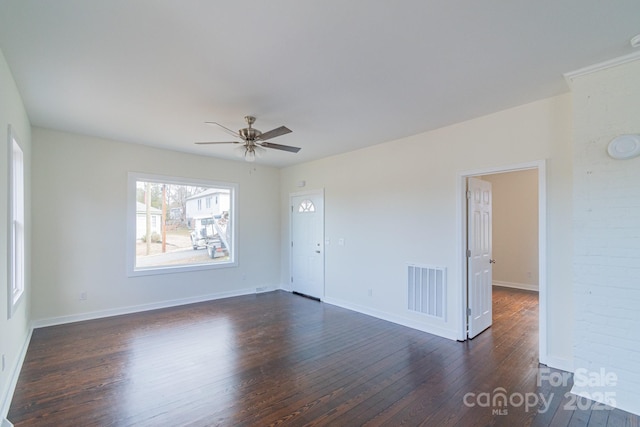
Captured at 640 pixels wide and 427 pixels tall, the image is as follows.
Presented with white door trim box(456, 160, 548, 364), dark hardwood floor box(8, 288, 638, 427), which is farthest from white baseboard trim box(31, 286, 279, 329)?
white door trim box(456, 160, 548, 364)

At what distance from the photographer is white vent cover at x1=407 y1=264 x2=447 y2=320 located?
396 centimetres

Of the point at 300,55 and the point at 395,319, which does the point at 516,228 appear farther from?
the point at 300,55

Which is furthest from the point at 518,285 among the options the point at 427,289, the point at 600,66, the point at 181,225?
the point at 181,225

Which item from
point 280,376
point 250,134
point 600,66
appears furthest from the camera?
point 250,134

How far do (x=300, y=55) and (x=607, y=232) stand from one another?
114 inches

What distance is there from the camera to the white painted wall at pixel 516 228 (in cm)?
664

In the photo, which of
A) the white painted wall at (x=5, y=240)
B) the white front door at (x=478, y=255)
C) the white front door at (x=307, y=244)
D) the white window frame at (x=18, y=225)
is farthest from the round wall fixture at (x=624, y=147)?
the white window frame at (x=18, y=225)

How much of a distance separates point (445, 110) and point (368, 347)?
291cm

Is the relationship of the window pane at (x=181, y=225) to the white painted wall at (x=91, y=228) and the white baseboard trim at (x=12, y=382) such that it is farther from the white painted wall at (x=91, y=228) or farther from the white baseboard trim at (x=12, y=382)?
the white baseboard trim at (x=12, y=382)

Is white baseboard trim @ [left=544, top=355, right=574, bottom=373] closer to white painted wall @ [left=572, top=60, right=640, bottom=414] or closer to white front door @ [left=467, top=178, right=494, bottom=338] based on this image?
white painted wall @ [left=572, top=60, right=640, bottom=414]

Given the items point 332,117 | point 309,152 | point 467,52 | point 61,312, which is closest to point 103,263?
point 61,312

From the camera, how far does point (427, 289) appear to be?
13.4 feet

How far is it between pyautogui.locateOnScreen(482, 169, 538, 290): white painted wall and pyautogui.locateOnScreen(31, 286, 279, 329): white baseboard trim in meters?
5.48

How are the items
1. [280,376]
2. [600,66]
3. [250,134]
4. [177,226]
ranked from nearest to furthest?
[600,66] < [280,376] < [250,134] < [177,226]
